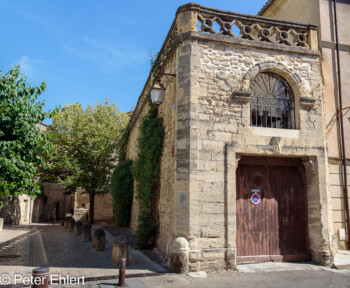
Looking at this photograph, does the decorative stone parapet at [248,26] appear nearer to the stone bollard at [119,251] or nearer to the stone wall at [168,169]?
the stone wall at [168,169]

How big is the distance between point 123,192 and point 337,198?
8.25m

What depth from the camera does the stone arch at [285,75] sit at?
6.98 m

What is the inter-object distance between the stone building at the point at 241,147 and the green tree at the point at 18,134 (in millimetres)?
3060

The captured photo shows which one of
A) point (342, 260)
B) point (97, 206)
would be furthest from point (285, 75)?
point (97, 206)

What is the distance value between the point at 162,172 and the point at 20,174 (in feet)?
10.7

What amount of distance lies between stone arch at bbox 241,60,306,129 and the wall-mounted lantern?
210 centimetres

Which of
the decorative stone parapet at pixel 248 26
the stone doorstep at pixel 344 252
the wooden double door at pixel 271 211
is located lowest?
the stone doorstep at pixel 344 252

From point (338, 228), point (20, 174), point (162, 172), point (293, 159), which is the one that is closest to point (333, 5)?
point (293, 159)

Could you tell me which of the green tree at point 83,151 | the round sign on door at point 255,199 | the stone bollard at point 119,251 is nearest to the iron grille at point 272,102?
the round sign on door at point 255,199

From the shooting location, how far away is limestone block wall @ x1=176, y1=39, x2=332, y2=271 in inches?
241

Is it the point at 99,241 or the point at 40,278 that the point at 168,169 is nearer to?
the point at 99,241

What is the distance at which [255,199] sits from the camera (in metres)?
6.91

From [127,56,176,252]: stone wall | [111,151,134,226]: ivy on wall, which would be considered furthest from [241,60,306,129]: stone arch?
[111,151,134,226]: ivy on wall

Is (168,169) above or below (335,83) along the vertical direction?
below
